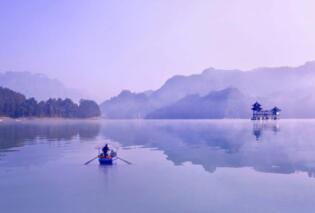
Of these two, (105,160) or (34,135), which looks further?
(34,135)

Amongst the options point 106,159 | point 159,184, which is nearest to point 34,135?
point 106,159

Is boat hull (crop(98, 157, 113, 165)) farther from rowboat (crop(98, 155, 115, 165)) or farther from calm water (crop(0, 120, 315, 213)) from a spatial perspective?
calm water (crop(0, 120, 315, 213))

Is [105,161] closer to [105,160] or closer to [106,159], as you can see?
[105,160]

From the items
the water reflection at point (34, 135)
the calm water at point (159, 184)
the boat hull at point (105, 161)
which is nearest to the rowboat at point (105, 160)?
the boat hull at point (105, 161)

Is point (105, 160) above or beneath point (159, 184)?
above

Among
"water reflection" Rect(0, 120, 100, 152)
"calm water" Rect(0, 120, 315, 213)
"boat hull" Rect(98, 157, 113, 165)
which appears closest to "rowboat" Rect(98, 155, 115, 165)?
"boat hull" Rect(98, 157, 113, 165)

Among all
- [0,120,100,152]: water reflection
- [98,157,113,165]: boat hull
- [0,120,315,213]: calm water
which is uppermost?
[0,120,100,152]: water reflection

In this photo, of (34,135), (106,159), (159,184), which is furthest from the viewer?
(34,135)

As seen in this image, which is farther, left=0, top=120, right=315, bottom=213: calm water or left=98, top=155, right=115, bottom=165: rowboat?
left=98, top=155, right=115, bottom=165: rowboat

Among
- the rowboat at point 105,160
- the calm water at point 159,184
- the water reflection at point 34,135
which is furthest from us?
the water reflection at point 34,135

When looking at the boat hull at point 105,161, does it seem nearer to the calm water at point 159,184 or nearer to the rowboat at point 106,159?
the rowboat at point 106,159

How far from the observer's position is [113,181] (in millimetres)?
24406

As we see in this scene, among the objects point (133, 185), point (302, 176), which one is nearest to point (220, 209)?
point (133, 185)

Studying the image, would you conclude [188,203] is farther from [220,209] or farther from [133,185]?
[133,185]
